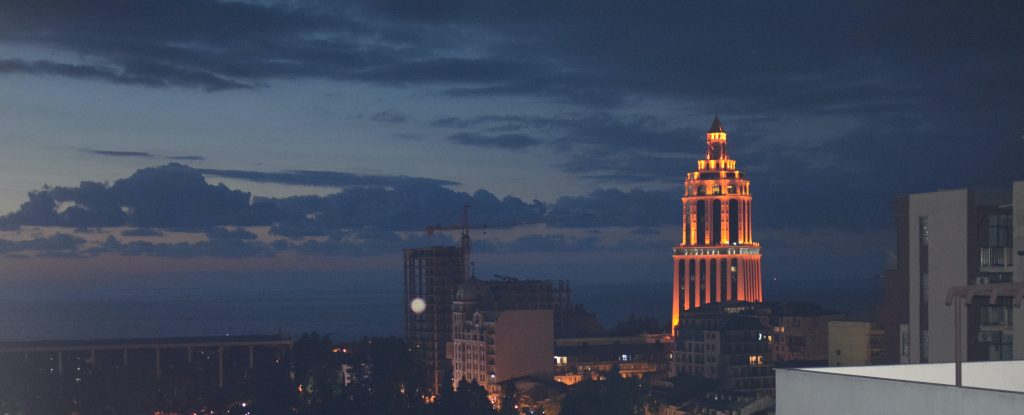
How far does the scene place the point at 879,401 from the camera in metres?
25.7

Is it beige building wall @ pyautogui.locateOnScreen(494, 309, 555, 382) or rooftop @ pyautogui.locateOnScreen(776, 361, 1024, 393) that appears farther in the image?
beige building wall @ pyautogui.locateOnScreen(494, 309, 555, 382)

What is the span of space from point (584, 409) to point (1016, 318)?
6647cm

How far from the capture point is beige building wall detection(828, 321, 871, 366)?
146 m

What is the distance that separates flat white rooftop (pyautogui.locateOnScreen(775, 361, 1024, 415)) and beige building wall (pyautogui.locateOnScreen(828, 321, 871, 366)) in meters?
118

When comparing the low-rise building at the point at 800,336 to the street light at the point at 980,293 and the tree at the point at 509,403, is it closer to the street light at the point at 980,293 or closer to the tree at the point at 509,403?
the tree at the point at 509,403

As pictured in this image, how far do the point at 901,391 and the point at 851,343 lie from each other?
416 feet

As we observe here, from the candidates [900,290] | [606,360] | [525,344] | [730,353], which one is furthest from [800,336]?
[900,290]

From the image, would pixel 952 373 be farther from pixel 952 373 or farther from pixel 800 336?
pixel 800 336

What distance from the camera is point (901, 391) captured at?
82.5 feet

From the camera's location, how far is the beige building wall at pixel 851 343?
480 ft

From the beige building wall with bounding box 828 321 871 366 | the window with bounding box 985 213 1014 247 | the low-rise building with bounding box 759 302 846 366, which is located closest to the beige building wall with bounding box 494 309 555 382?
the low-rise building with bounding box 759 302 846 366

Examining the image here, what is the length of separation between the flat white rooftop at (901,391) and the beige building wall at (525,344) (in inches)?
6004

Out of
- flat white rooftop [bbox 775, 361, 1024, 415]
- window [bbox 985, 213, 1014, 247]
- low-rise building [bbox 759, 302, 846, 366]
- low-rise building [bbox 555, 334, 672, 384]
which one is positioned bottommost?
low-rise building [bbox 555, 334, 672, 384]

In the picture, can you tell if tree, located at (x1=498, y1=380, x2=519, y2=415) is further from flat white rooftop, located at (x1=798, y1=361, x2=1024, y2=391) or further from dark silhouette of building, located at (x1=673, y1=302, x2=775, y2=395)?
flat white rooftop, located at (x1=798, y1=361, x2=1024, y2=391)
